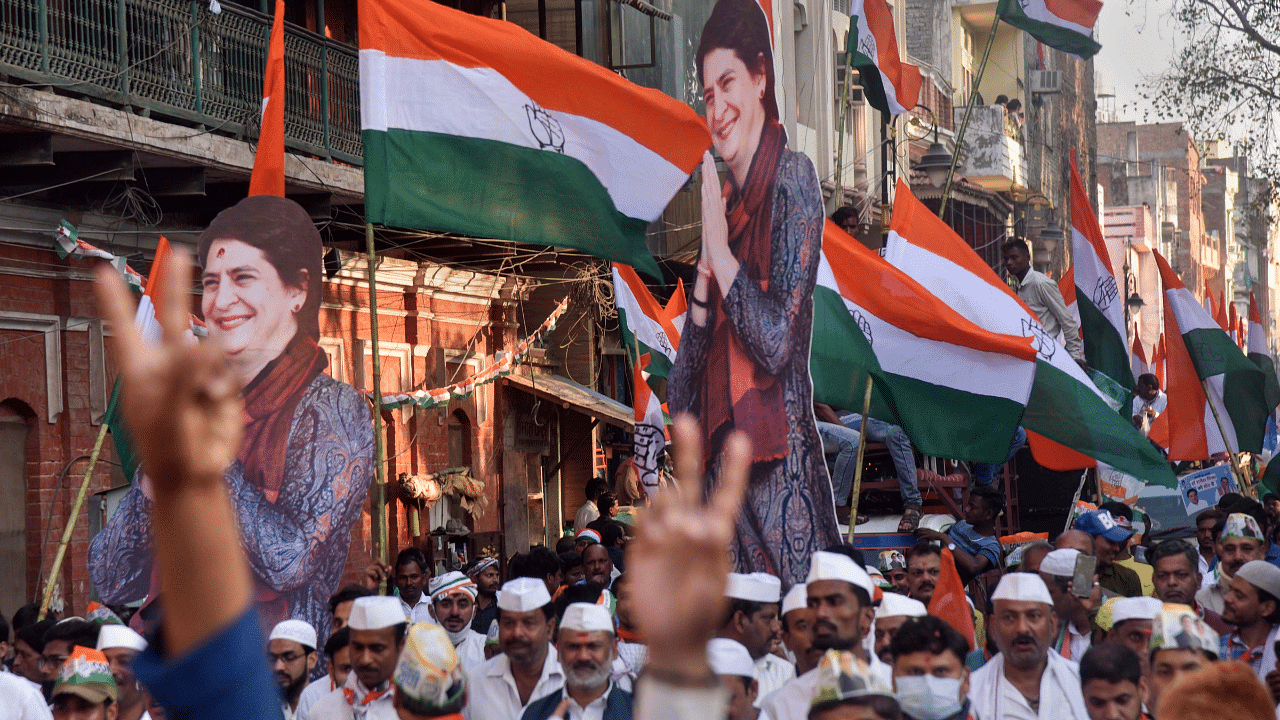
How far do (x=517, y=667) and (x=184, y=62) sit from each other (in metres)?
7.31

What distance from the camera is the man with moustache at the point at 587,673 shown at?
650 cm

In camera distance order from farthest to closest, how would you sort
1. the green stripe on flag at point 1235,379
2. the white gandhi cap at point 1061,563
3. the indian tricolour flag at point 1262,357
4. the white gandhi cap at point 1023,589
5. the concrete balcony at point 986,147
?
the concrete balcony at point 986,147, the indian tricolour flag at point 1262,357, the green stripe on flag at point 1235,379, the white gandhi cap at point 1061,563, the white gandhi cap at point 1023,589

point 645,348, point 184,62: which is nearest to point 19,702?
point 645,348

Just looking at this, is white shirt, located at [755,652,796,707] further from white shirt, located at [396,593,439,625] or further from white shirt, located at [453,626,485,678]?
white shirt, located at [396,593,439,625]

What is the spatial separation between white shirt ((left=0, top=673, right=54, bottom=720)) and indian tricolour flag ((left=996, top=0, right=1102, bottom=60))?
789cm

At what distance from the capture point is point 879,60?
10.1 metres

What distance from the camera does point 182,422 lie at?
1.48 metres

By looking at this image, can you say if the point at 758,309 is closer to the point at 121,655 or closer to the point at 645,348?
the point at 121,655

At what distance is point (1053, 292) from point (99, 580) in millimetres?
8676

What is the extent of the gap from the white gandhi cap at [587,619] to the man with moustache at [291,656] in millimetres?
1437

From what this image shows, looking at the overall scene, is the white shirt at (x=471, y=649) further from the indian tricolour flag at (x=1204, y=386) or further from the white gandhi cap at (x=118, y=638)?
the indian tricolour flag at (x=1204, y=386)

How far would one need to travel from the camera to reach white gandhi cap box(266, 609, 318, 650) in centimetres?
730

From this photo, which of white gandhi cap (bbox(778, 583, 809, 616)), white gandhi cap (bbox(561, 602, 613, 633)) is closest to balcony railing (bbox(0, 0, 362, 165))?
white gandhi cap (bbox(561, 602, 613, 633))

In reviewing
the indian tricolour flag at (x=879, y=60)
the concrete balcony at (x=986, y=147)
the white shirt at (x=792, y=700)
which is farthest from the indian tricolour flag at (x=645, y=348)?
the concrete balcony at (x=986, y=147)
